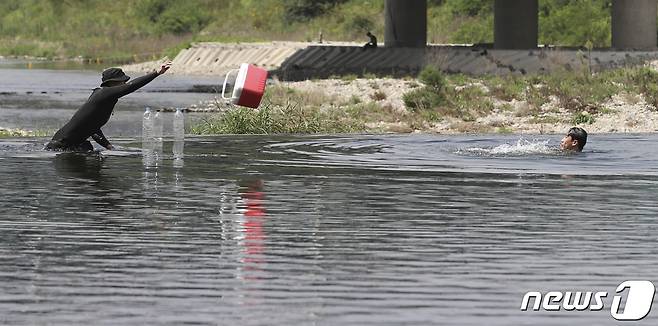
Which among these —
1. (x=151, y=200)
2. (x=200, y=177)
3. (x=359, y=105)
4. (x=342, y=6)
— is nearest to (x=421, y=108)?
(x=359, y=105)

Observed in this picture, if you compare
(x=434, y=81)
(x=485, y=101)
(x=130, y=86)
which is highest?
(x=130, y=86)

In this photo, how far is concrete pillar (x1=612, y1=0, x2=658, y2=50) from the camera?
2368 inches

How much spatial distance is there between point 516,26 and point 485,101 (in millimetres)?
26651

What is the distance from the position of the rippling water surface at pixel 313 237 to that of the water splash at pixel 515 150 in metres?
0.64

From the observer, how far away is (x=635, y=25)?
6059cm

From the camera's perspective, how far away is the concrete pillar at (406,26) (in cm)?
7481

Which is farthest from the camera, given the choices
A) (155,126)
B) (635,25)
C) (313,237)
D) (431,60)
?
(431,60)

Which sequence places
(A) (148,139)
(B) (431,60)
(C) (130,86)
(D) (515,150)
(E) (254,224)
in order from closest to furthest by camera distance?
(E) (254,224) → (C) (130,86) → (D) (515,150) → (A) (148,139) → (B) (431,60)

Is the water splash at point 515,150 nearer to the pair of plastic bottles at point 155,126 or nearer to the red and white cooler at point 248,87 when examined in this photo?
the red and white cooler at point 248,87

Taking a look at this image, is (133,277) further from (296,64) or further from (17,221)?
(296,64)

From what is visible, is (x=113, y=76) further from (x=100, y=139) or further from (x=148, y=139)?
(x=148, y=139)

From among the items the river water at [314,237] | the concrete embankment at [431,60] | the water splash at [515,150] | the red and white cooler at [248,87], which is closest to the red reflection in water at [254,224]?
the river water at [314,237]

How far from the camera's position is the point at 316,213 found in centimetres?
1576

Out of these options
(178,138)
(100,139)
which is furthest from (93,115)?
(178,138)
